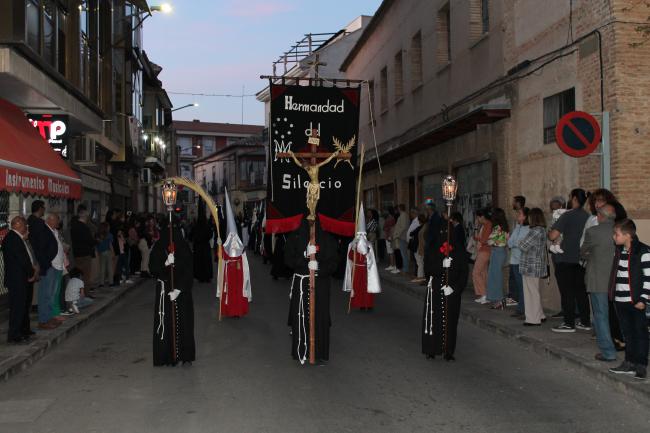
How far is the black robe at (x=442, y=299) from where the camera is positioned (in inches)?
317

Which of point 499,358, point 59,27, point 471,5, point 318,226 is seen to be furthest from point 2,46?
point 471,5

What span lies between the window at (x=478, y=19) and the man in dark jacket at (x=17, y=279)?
11.5 meters

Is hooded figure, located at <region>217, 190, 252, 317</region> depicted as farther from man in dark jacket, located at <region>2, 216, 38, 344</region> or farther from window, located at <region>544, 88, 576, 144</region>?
window, located at <region>544, 88, 576, 144</region>

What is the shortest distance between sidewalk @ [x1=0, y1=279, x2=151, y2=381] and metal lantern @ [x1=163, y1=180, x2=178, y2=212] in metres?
2.50

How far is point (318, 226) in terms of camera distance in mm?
8234

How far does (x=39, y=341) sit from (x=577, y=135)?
25.5ft

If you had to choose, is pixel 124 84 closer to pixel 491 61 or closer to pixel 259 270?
pixel 259 270

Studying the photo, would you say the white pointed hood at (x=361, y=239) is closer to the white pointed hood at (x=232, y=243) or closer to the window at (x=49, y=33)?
the white pointed hood at (x=232, y=243)

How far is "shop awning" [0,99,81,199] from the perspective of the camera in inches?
383

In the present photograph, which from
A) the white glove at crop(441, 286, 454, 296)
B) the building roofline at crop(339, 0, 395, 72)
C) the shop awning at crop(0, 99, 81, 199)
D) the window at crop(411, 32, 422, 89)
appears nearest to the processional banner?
the shop awning at crop(0, 99, 81, 199)

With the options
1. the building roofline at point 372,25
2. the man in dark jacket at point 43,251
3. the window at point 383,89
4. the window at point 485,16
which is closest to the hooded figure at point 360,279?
the man in dark jacket at point 43,251

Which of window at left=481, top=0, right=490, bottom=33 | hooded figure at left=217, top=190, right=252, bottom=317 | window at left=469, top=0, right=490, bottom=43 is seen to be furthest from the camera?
window at left=469, top=0, right=490, bottom=43

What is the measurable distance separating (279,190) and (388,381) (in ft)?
24.4

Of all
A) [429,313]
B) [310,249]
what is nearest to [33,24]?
[310,249]
